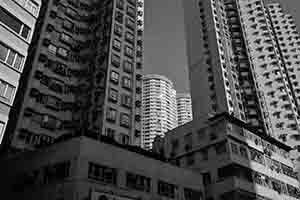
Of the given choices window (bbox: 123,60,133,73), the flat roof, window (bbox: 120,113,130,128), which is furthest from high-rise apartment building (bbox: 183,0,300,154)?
window (bbox: 120,113,130,128)

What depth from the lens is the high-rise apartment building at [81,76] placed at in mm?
41188

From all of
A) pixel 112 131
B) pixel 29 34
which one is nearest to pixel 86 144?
pixel 29 34

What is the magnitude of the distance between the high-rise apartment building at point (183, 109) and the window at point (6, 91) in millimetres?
146115

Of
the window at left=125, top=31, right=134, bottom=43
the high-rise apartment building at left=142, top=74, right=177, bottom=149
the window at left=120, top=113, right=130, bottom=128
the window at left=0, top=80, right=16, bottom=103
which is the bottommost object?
the window at left=0, top=80, right=16, bottom=103

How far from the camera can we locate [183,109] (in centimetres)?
17350

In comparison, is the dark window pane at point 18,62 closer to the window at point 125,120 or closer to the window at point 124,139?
the window at point 124,139

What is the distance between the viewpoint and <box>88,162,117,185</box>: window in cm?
2633

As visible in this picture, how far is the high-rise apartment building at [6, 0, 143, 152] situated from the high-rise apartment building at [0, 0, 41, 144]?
14788mm

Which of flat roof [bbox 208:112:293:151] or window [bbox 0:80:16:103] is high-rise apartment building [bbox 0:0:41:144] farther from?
flat roof [bbox 208:112:293:151]

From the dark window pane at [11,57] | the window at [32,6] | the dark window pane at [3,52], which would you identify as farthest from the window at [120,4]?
the dark window pane at [3,52]

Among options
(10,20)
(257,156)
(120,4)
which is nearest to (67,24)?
(120,4)

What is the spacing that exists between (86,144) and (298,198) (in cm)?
3607

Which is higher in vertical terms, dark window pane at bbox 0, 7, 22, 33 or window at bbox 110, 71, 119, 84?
window at bbox 110, 71, 119, 84

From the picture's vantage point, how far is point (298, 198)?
153 feet
